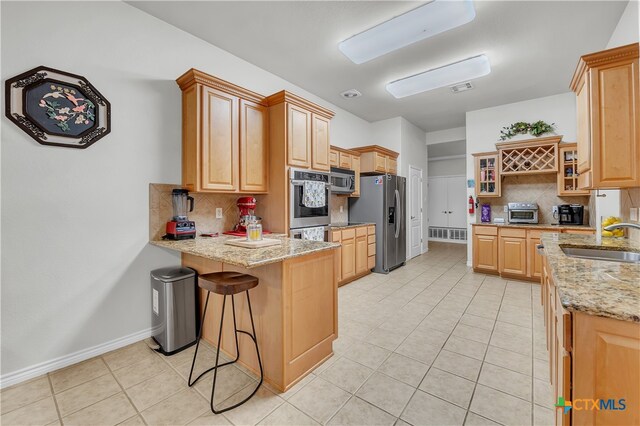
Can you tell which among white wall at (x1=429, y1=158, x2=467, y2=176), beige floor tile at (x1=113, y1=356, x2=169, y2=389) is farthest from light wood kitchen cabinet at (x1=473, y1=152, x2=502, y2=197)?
beige floor tile at (x1=113, y1=356, x2=169, y2=389)

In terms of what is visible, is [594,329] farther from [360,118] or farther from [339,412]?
[360,118]

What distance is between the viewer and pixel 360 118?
5754 millimetres

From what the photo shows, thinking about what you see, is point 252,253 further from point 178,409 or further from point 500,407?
point 500,407

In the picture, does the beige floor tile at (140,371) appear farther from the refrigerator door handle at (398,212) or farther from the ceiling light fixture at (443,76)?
the ceiling light fixture at (443,76)

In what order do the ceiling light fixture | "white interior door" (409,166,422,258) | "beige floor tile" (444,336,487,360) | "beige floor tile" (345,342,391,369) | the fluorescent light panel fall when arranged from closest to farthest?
1. "beige floor tile" (345,342,391,369)
2. "beige floor tile" (444,336,487,360)
3. the fluorescent light panel
4. the ceiling light fixture
5. "white interior door" (409,166,422,258)

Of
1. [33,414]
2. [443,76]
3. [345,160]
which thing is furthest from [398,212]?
[33,414]

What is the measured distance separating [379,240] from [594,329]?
3.94 meters

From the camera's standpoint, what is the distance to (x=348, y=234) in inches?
167

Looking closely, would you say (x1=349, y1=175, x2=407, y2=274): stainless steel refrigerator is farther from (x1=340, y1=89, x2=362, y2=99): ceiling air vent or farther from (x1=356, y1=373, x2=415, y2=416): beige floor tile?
(x1=356, y1=373, x2=415, y2=416): beige floor tile

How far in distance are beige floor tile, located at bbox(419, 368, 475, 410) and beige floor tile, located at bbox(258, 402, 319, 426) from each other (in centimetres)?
81

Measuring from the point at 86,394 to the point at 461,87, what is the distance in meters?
5.43

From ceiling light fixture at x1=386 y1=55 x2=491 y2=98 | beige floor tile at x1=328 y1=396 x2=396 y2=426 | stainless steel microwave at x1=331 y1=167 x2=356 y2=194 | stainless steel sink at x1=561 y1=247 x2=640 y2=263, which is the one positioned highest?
ceiling light fixture at x1=386 y1=55 x2=491 y2=98

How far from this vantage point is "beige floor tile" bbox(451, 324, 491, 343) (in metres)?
2.52

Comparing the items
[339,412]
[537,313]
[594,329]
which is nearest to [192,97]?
[339,412]
